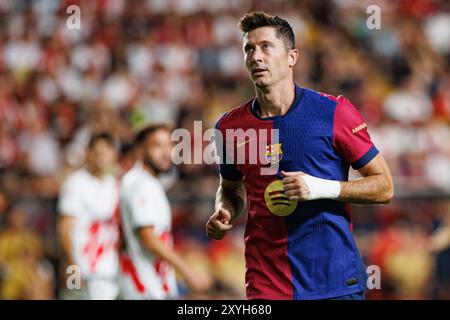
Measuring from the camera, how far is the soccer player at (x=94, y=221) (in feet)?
27.8

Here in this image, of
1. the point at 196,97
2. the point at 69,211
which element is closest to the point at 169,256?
the point at 69,211

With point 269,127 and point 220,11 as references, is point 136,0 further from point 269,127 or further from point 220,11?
point 269,127

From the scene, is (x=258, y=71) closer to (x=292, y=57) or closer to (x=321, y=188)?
(x=292, y=57)

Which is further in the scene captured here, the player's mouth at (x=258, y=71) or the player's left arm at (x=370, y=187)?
the player's mouth at (x=258, y=71)

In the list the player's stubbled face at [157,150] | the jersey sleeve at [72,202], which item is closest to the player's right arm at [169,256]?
the player's stubbled face at [157,150]

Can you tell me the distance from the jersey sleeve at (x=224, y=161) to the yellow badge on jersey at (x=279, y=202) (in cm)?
39

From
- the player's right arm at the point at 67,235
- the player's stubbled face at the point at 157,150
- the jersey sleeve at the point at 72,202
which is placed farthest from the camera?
the jersey sleeve at the point at 72,202

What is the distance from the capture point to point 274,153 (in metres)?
5.16

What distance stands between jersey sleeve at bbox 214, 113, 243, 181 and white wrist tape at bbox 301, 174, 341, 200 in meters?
0.70

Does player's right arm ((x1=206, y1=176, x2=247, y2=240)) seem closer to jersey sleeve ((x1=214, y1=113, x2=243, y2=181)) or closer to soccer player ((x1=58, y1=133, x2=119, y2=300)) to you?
jersey sleeve ((x1=214, y1=113, x2=243, y2=181))

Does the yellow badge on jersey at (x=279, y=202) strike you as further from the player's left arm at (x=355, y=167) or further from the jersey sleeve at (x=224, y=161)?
the jersey sleeve at (x=224, y=161)

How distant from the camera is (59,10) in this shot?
15.5 metres
